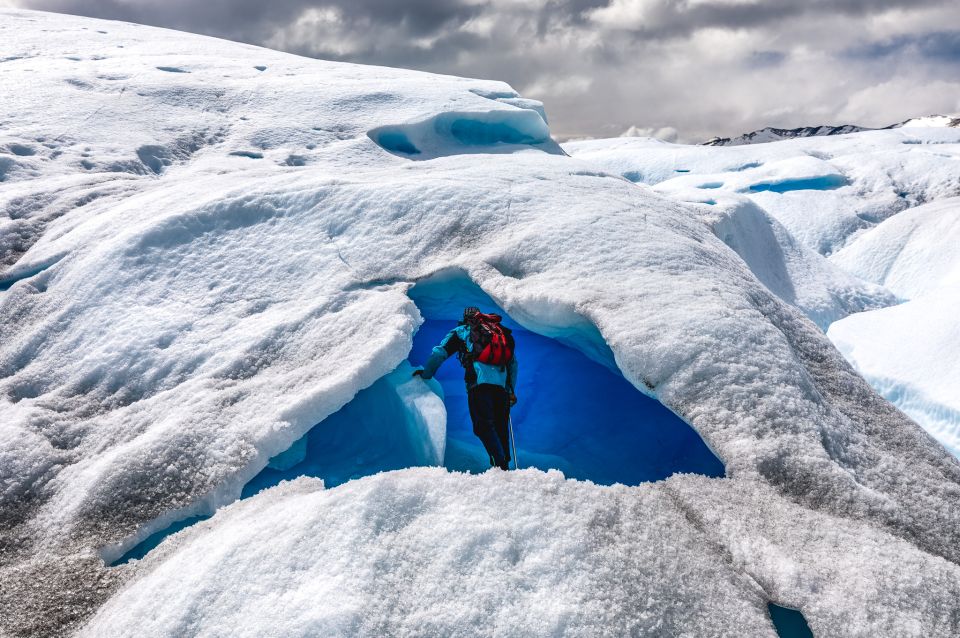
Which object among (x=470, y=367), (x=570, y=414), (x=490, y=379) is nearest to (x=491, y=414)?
(x=490, y=379)

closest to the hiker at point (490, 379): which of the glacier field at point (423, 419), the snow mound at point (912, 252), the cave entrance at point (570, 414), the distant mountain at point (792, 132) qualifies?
A: the glacier field at point (423, 419)

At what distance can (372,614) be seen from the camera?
1960mm

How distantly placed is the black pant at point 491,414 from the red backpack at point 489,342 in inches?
7.4

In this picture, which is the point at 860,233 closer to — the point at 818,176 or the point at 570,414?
the point at 818,176

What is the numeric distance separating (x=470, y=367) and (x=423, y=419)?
0.49 meters

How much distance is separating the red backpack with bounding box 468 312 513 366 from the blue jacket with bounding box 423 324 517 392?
0.05m

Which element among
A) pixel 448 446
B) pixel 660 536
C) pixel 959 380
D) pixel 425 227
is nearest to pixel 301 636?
pixel 660 536

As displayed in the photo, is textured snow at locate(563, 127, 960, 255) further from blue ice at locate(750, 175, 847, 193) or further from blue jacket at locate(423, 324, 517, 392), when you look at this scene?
blue jacket at locate(423, 324, 517, 392)

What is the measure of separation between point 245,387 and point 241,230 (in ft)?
7.40

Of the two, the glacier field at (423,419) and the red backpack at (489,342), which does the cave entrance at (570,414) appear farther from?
the red backpack at (489,342)

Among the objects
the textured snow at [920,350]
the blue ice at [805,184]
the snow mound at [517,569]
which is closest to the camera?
the snow mound at [517,569]

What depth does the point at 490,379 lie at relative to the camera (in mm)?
3846

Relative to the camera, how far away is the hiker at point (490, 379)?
3822mm

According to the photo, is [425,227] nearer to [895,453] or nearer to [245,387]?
[245,387]
